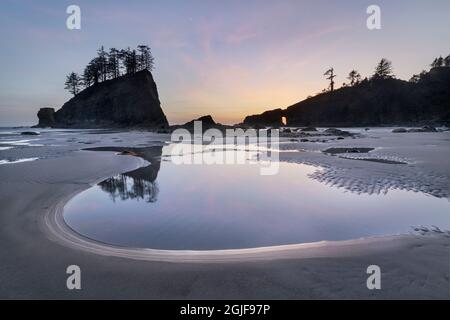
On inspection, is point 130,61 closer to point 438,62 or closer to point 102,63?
A: point 102,63

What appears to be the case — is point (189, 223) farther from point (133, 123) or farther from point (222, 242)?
point (133, 123)

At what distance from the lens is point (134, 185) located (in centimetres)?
974

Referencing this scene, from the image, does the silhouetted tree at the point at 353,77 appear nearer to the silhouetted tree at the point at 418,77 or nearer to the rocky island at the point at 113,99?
the silhouetted tree at the point at 418,77

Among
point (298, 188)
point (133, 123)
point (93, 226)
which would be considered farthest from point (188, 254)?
point (133, 123)

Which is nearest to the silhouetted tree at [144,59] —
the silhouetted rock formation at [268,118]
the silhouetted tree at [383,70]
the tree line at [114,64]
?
the tree line at [114,64]

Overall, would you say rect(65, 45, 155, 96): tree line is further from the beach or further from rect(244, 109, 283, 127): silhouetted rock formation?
the beach

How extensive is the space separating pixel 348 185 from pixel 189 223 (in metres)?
5.89

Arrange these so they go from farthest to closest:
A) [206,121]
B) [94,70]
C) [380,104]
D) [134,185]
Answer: [94,70] → [380,104] → [206,121] → [134,185]

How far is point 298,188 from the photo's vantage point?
9.09 m

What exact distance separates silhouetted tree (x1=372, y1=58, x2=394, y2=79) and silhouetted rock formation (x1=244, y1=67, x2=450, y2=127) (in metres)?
2.76

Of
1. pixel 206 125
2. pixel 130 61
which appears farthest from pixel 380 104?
pixel 130 61

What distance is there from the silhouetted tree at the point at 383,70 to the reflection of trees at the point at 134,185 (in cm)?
11823

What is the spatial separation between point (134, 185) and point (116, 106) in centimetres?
8301

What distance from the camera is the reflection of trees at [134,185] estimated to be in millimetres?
8227
